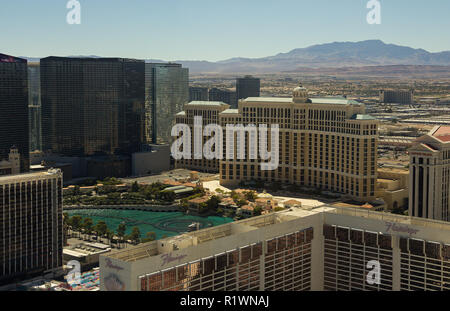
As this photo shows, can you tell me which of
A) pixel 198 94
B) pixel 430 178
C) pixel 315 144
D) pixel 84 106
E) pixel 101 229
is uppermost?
pixel 198 94

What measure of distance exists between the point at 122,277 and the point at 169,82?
5153 centimetres

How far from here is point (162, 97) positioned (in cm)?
6203

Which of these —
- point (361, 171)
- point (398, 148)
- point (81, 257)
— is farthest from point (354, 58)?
point (81, 257)

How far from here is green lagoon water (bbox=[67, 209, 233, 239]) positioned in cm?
3525

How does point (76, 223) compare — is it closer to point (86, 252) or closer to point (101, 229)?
point (101, 229)

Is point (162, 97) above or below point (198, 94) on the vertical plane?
below

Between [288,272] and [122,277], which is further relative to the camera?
[288,272]

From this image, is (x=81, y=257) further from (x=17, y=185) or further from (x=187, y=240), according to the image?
(x=187, y=240)

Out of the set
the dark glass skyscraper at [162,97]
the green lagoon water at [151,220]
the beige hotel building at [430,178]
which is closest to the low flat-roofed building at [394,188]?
the beige hotel building at [430,178]

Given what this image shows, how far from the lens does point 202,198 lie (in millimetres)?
40062

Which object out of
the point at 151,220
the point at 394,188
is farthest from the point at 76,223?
the point at 394,188

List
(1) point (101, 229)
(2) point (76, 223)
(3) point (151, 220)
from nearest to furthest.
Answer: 1. (1) point (101, 229)
2. (2) point (76, 223)
3. (3) point (151, 220)

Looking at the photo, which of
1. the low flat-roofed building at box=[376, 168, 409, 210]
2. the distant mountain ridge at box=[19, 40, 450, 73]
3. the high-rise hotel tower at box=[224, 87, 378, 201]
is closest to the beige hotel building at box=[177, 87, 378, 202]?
the high-rise hotel tower at box=[224, 87, 378, 201]

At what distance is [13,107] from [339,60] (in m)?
123
